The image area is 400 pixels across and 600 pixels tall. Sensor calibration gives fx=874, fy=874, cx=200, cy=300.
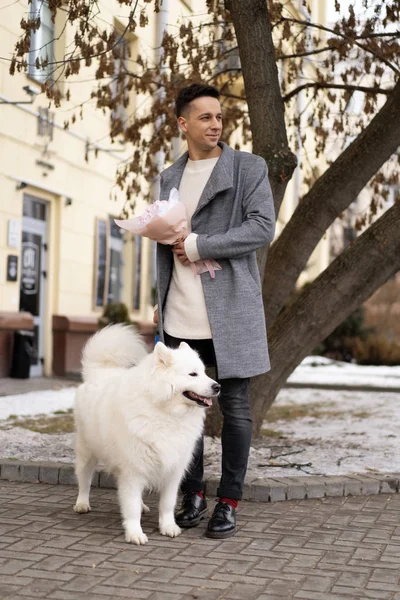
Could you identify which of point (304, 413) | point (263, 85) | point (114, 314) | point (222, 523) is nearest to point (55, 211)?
point (114, 314)

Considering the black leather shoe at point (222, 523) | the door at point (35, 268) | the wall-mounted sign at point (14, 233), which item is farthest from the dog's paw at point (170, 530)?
the door at point (35, 268)

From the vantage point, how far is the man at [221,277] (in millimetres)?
4613

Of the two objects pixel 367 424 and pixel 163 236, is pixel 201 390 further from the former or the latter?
pixel 367 424

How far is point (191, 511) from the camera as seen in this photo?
4.82 m

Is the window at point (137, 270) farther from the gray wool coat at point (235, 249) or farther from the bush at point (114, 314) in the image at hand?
the gray wool coat at point (235, 249)

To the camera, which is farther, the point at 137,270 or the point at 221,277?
the point at 137,270

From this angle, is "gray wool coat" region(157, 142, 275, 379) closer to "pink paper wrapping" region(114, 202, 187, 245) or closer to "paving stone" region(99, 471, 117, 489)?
"pink paper wrapping" region(114, 202, 187, 245)

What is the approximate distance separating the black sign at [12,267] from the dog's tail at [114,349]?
27.4ft

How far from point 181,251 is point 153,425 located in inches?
36.2

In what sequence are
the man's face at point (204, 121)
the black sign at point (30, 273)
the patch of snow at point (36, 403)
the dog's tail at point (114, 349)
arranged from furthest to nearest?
the black sign at point (30, 273)
the patch of snow at point (36, 403)
the dog's tail at point (114, 349)
the man's face at point (204, 121)

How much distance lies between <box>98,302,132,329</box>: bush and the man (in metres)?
10.8

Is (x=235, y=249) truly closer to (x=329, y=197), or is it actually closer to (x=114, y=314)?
(x=329, y=197)

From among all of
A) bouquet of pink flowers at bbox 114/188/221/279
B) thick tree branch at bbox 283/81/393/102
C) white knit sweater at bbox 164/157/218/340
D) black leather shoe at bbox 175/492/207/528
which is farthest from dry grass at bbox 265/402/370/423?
bouquet of pink flowers at bbox 114/188/221/279

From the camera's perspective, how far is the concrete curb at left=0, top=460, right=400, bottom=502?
18.2ft
